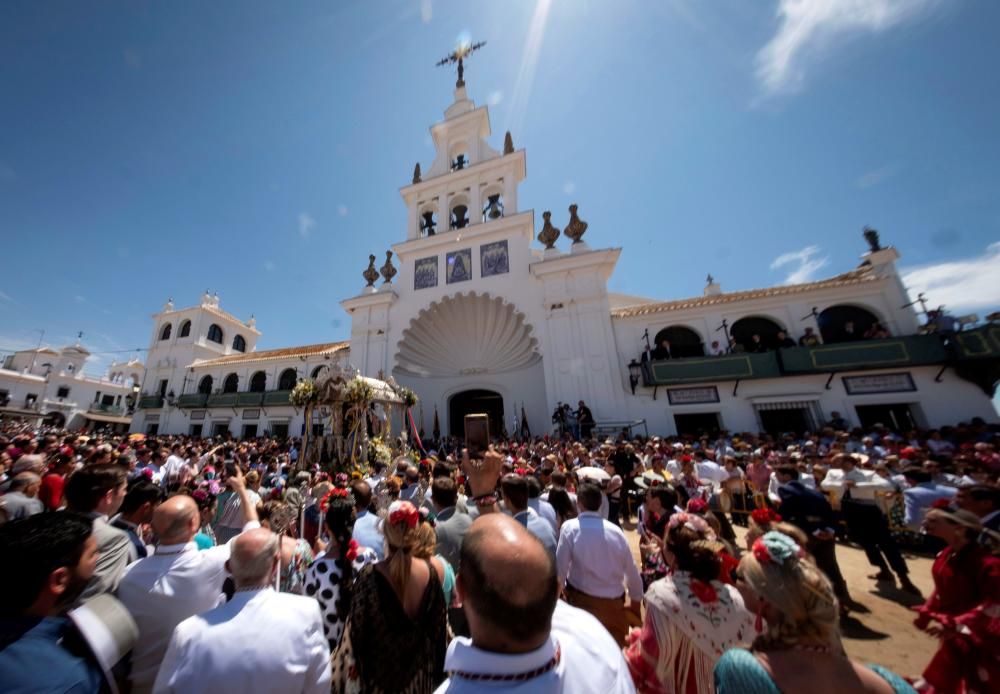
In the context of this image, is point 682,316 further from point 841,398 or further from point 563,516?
point 563,516

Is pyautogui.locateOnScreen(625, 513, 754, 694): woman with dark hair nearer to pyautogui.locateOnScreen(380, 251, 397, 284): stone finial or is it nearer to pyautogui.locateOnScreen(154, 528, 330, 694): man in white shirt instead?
pyautogui.locateOnScreen(154, 528, 330, 694): man in white shirt

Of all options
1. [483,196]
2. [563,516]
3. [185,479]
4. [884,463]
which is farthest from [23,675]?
[483,196]

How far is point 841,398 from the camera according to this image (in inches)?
442

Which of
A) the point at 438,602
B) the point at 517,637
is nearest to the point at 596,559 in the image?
the point at 438,602

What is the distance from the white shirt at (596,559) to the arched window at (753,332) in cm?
1291

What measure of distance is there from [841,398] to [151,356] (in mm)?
41361

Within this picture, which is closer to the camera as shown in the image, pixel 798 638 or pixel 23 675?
pixel 23 675

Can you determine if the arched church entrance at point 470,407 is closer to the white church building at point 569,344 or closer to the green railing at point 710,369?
the white church building at point 569,344

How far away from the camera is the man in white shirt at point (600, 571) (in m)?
2.45

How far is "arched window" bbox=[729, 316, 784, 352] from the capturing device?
42.2 feet

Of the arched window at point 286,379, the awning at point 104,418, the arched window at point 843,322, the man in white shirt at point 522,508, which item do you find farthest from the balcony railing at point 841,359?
the awning at point 104,418

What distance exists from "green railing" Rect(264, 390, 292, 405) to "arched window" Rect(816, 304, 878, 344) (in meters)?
25.5

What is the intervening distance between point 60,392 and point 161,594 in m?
46.9

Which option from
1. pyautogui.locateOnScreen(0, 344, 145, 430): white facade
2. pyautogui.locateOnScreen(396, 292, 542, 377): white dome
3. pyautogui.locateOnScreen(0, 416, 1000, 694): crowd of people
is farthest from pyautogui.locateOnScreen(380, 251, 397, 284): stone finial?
pyautogui.locateOnScreen(0, 344, 145, 430): white facade
